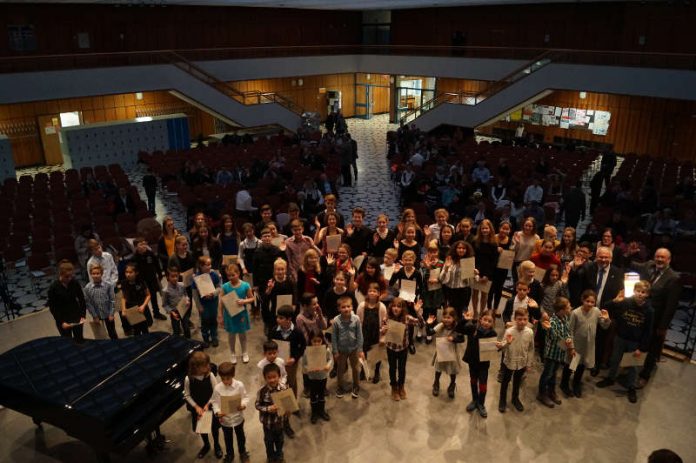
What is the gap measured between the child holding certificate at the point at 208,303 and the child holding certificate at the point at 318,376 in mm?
1835

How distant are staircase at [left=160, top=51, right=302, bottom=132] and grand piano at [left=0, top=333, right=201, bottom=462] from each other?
700 inches

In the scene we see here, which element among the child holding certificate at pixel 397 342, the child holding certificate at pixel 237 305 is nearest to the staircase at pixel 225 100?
the child holding certificate at pixel 237 305

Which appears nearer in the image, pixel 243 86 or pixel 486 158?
pixel 486 158

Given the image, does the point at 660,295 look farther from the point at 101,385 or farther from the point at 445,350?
the point at 101,385

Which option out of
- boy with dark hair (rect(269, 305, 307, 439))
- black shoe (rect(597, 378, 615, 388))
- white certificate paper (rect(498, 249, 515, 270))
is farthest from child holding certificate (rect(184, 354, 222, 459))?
black shoe (rect(597, 378, 615, 388))

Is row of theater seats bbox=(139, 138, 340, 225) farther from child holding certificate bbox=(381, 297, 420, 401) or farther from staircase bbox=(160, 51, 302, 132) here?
child holding certificate bbox=(381, 297, 420, 401)

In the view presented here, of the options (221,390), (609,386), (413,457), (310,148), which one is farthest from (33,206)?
(609,386)

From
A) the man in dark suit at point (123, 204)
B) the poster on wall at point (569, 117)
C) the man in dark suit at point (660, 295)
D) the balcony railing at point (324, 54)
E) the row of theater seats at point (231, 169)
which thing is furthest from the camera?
the poster on wall at point (569, 117)

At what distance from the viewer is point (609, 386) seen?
6.82 meters

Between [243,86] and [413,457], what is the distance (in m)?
24.0

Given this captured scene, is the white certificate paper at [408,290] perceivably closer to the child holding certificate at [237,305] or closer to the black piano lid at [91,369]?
the child holding certificate at [237,305]

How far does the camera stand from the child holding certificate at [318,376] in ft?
18.8

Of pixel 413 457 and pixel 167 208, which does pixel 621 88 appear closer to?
pixel 167 208

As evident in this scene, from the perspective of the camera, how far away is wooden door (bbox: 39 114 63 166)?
20.9m
